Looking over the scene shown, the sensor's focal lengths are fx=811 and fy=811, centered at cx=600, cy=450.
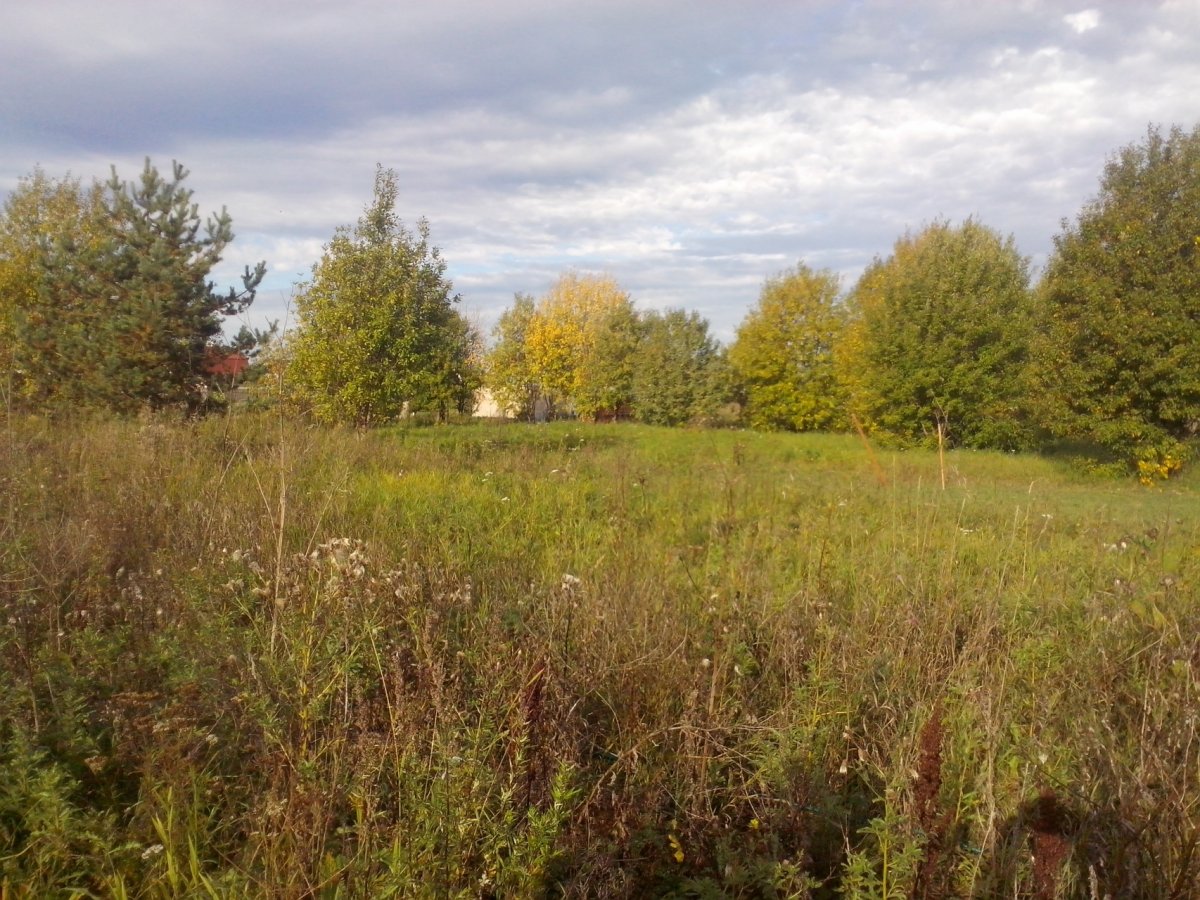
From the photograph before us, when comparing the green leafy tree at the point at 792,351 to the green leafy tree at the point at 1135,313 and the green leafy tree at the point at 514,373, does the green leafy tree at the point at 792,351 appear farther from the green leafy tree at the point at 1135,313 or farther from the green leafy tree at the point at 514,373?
the green leafy tree at the point at 1135,313

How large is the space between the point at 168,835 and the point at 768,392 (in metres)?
39.9

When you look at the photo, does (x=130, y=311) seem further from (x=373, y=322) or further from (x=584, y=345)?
(x=584, y=345)

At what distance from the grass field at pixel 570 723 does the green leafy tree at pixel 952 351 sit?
24290mm

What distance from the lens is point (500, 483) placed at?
924 cm

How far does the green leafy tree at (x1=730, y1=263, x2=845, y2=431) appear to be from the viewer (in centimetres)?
4047

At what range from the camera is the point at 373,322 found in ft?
72.9

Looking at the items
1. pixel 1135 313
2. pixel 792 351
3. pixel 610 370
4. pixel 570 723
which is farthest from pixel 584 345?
pixel 570 723

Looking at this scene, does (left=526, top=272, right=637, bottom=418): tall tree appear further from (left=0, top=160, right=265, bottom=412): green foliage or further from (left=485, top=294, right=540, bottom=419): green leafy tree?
(left=0, top=160, right=265, bottom=412): green foliage

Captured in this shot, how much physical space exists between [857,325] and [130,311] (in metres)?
31.1

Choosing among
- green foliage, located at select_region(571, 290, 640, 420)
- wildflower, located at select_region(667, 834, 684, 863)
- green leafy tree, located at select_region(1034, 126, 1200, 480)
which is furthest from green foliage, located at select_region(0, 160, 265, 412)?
green foliage, located at select_region(571, 290, 640, 420)

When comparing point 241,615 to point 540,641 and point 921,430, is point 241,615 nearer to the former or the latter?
point 540,641

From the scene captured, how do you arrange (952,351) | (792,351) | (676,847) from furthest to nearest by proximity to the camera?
1. (792,351)
2. (952,351)
3. (676,847)

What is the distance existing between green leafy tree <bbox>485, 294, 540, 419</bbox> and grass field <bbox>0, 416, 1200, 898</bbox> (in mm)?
44727

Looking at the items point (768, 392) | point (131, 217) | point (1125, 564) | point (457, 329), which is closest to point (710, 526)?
point (1125, 564)
